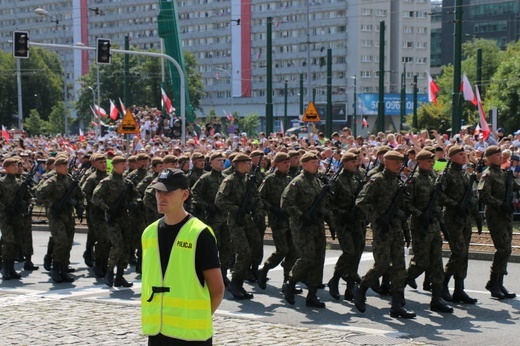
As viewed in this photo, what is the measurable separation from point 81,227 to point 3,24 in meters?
117

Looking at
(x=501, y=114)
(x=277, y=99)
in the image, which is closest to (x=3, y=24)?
(x=277, y=99)

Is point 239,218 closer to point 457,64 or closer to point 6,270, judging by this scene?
point 6,270

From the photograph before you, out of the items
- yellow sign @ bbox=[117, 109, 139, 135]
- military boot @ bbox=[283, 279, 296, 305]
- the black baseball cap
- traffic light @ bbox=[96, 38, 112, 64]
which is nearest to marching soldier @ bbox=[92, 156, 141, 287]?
military boot @ bbox=[283, 279, 296, 305]

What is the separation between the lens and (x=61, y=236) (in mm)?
13812

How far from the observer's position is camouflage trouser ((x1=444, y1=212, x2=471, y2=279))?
11.4m

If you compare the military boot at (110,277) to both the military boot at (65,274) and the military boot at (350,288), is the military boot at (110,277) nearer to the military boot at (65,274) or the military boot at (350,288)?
the military boot at (65,274)

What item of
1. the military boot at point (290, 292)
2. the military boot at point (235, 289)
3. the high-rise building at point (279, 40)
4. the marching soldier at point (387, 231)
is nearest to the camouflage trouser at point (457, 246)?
the marching soldier at point (387, 231)

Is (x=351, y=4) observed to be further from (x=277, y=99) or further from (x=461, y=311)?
(x=461, y=311)

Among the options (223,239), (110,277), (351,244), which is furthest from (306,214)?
(110,277)

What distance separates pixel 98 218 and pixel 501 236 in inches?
235

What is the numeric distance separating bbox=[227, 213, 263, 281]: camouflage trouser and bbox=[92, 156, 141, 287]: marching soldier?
178cm

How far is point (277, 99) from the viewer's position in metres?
109

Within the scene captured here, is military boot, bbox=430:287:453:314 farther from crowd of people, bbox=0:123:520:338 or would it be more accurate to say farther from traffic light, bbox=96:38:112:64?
traffic light, bbox=96:38:112:64

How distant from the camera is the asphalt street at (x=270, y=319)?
30.7ft
